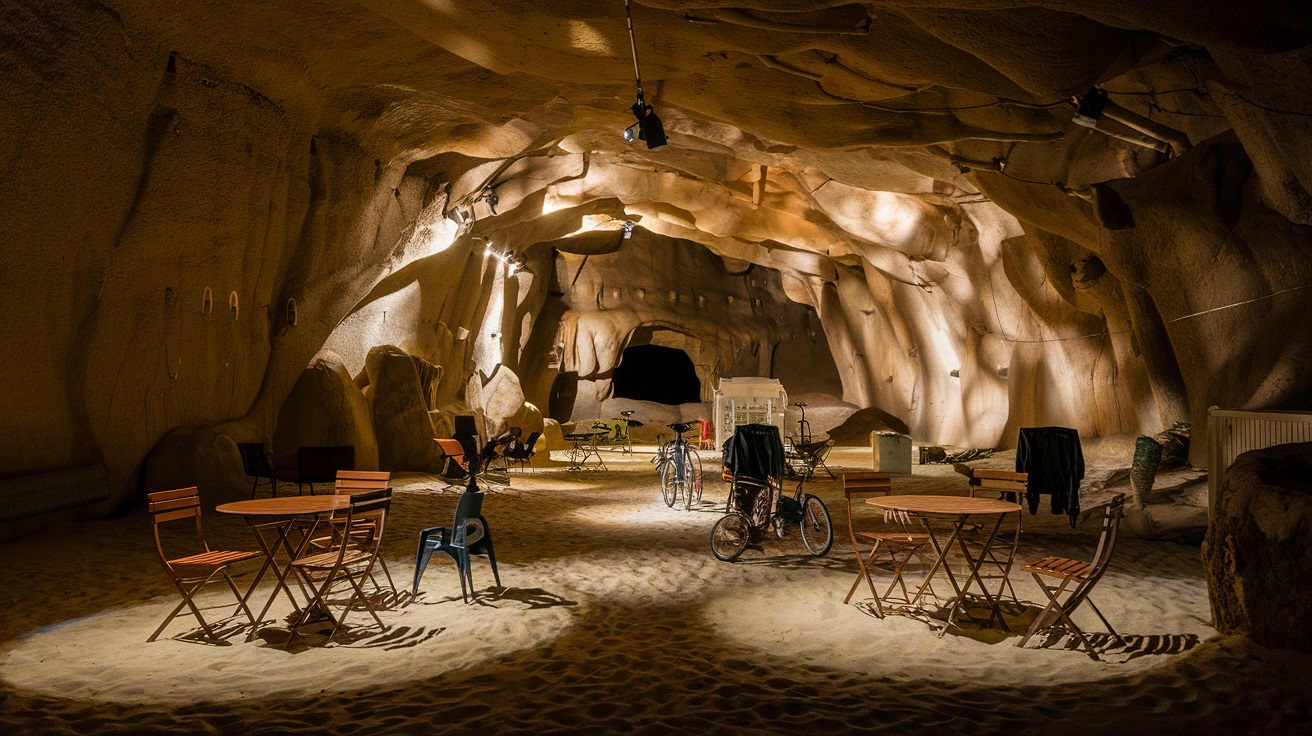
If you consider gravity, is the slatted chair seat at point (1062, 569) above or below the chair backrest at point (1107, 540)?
below

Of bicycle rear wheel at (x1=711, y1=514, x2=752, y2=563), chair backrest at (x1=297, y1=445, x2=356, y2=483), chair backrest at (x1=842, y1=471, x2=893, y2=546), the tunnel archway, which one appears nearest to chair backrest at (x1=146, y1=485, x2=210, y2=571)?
bicycle rear wheel at (x1=711, y1=514, x2=752, y2=563)

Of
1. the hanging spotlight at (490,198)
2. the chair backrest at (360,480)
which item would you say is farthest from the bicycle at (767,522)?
the hanging spotlight at (490,198)

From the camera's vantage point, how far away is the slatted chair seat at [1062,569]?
4.78m

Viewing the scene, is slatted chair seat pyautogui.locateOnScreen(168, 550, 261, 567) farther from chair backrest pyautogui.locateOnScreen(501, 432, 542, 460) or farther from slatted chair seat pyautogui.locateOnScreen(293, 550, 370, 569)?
chair backrest pyautogui.locateOnScreen(501, 432, 542, 460)

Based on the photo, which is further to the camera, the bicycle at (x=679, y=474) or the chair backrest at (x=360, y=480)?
the bicycle at (x=679, y=474)

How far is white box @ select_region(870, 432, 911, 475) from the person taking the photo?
50.3 ft

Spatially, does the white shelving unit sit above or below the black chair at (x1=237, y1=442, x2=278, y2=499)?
above

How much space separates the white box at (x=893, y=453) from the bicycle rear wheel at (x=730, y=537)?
8358mm

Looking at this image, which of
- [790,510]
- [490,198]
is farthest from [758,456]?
[490,198]

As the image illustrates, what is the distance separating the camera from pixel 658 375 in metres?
37.4

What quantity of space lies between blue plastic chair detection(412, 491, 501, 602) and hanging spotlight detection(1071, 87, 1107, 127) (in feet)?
25.2

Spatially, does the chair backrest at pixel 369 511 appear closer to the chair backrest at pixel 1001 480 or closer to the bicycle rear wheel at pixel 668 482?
the chair backrest at pixel 1001 480

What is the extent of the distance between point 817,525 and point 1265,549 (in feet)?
12.7

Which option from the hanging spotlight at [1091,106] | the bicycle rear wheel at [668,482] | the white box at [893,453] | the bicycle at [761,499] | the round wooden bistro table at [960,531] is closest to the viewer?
the round wooden bistro table at [960,531]
